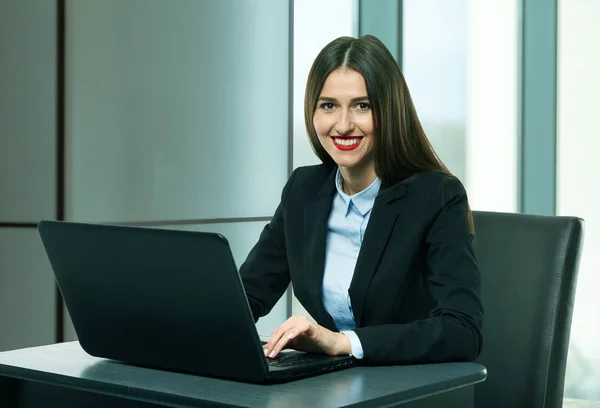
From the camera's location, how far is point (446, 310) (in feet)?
5.74

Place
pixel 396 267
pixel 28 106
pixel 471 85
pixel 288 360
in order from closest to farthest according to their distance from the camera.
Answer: pixel 288 360, pixel 396 267, pixel 28 106, pixel 471 85

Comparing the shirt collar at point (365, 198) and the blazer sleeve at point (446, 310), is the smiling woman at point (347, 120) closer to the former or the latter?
the shirt collar at point (365, 198)

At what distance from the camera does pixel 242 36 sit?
427 cm

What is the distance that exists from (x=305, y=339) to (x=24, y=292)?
2111 mm

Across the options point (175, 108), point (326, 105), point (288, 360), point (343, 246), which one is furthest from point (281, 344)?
point (175, 108)

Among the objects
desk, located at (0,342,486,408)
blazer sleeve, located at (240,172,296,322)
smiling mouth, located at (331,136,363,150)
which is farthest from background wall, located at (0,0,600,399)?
desk, located at (0,342,486,408)

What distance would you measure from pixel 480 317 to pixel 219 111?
255 cm

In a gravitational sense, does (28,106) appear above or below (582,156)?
above

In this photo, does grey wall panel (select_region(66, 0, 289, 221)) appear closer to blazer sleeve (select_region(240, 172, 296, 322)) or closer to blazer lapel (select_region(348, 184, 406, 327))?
blazer sleeve (select_region(240, 172, 296, 322))

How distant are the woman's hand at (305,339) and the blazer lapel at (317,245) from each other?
0.45 m

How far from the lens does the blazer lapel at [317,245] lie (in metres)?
2.05

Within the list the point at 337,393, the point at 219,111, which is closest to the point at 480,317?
the point at 337,393

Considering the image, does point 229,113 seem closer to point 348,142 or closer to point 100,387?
point 348,142

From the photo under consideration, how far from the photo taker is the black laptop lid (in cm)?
135
